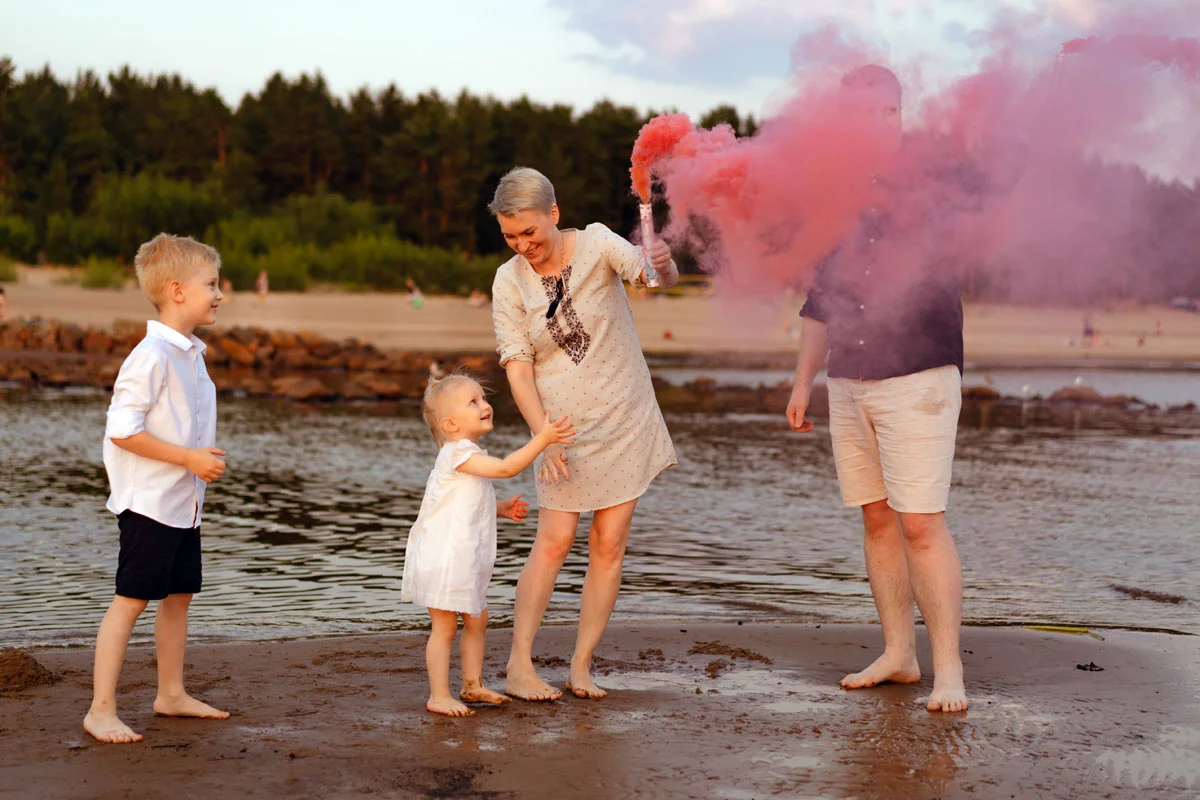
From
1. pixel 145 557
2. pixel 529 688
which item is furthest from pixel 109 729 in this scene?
pixel 529 688

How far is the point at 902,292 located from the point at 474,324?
133ft

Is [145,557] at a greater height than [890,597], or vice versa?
[145,557]

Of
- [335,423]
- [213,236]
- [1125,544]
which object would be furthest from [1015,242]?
[213,236]

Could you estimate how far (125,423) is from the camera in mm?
4465

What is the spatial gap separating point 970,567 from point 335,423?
10244mm

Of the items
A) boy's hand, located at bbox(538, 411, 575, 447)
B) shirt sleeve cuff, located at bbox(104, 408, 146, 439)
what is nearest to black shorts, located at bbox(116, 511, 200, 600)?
shirt sleeve cuff, located at bbox(104, 408, 146, 439)

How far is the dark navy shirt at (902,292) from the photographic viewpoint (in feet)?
16.6

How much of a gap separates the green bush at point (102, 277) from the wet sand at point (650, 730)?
127 feet

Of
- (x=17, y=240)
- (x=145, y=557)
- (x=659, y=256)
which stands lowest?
(x=145, y=557)

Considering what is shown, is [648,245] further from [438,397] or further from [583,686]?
[583,686]

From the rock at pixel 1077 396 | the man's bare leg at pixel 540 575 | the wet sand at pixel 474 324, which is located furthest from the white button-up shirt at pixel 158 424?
the wet sand at pixel 474 324

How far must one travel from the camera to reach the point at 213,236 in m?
52.5

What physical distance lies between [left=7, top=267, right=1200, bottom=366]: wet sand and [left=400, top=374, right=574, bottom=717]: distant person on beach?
1128 inches

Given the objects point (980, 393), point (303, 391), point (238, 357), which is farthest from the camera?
point (238, 357)
